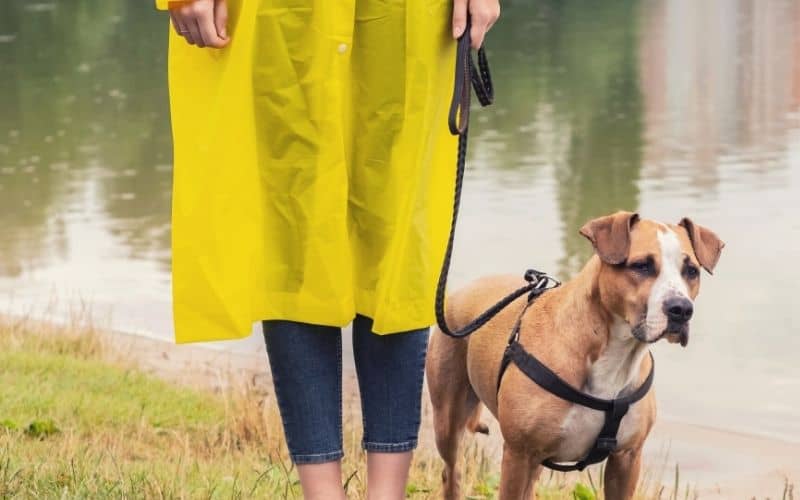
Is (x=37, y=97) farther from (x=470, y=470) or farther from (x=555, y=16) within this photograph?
(x=470, y=470)

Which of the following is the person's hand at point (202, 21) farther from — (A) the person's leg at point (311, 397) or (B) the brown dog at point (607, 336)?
(B) the brown dog at point (607, 336)

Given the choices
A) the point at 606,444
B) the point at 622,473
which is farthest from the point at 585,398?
the point at 622,473

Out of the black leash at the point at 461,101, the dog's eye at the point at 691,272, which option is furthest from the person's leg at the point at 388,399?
the dog's eye at the point at 691,272

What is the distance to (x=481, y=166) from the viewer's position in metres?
14.9

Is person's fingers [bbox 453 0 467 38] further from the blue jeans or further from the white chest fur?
the white chest fur

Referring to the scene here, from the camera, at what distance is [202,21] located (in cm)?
319

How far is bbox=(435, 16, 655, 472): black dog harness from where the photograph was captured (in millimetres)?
3449

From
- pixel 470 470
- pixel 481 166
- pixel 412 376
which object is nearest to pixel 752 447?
pixel 470 470

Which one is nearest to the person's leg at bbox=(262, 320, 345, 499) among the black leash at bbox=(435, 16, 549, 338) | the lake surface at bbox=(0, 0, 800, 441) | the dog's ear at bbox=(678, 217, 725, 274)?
the black leash at bbox=(435, 16, 549, 338)

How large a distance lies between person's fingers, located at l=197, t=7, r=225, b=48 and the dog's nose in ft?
5.10

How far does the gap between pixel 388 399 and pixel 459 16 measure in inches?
36.0

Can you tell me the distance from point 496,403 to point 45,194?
1063cm

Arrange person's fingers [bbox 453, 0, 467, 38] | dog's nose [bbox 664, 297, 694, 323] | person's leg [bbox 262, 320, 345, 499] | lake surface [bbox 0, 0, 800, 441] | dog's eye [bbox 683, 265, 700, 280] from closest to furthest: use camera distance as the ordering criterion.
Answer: person's fingers [bbox 453, 0, 467, 38], person's leg [bbox 262, 320, 345, 499], dog's nose [bbox 664, 297, 694, 323], dog's eye [bbox 683, 265, 700, 280], lake surface [bbox 0, 0, 800, 441]

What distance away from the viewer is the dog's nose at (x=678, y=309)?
4.12m
